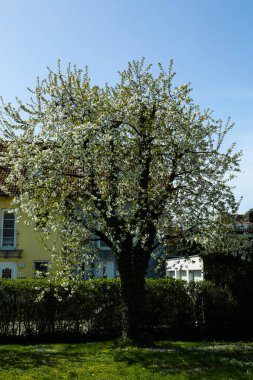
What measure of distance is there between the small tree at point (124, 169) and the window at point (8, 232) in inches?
545

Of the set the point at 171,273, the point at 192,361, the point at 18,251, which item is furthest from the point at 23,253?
the point at 192,361

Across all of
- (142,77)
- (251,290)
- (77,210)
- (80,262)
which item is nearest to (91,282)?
(80,262)

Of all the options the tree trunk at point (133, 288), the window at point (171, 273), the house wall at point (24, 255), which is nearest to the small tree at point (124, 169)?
the tree trunk at point (133, 288)

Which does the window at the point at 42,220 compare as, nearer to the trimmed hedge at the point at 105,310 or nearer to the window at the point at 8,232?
the trimmed hedge at the point at 105,310

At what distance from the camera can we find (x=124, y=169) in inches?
550

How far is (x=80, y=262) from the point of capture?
1455cm

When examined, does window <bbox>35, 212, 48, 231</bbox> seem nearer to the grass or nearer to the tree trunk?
the tree trunk

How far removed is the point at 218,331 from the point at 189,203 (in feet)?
19.3

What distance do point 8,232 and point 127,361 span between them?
18.3 metres

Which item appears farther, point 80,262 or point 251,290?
point 251,290

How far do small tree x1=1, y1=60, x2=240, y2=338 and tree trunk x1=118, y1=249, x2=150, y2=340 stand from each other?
0.03 meters

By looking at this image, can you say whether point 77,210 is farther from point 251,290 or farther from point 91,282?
point 251,290

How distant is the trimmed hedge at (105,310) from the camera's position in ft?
53.1

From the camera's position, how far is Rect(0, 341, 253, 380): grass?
400 inches
